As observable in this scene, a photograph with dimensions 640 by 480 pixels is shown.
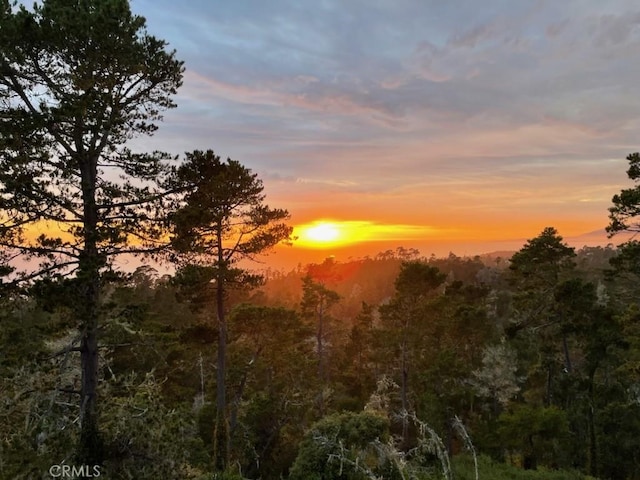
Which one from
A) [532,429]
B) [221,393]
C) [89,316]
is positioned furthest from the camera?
[532,429]

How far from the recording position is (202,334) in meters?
17.4

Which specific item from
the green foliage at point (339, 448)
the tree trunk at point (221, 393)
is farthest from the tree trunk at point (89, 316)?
the green foliage at point (339, 448)

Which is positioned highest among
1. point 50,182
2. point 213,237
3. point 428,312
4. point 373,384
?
point 50,182

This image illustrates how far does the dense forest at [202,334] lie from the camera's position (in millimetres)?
8727

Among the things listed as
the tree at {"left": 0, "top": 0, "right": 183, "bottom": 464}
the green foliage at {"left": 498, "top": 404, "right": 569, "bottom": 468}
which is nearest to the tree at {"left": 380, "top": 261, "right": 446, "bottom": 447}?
the green foliage at {"left": 498, "top": 404, "right": 569, "bottom": 468}

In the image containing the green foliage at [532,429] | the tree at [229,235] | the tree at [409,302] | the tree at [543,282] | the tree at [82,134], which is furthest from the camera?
the tree at [409,302]

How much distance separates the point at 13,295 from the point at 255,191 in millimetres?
9830

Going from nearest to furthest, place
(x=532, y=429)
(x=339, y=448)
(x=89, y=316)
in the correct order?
(x=89, y=316) < (x=339, y=448) < (x=532, y=429)

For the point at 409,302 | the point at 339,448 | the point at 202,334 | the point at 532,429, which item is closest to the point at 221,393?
the point at 202,334

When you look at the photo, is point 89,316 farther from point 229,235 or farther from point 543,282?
point 543,282

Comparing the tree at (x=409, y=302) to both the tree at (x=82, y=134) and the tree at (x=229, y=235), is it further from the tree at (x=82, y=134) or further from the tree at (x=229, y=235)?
the tree at (x=82, y=134)

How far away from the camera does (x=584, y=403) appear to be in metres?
25.0

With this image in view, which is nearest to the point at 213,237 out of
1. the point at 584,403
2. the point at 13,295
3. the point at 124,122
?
the point at 124,122

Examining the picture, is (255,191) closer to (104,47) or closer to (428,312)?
(104,47)
